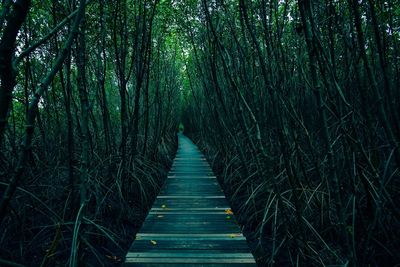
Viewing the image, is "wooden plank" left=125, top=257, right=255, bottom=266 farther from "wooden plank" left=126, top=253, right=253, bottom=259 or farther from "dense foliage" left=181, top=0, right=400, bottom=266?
"dense foliage" left=181, top=0, right=400, bottom=266

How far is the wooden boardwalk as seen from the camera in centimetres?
203

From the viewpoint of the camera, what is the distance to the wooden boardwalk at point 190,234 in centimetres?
203

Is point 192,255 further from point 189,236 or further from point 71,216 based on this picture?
point 71,216

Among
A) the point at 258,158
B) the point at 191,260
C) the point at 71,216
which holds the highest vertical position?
the point at 258,158

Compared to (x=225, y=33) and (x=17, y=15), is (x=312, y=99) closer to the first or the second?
(x=225, y=33)

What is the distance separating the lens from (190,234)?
2.51 metres

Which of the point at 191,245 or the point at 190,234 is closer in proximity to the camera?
the point at 191,245

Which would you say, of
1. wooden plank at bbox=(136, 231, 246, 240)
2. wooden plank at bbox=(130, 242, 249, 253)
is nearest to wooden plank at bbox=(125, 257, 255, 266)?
wooden plank at bbox=(130, 242, 249, 253)

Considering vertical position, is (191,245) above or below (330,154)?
below

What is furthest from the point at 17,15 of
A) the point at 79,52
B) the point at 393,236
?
the point at 393,236

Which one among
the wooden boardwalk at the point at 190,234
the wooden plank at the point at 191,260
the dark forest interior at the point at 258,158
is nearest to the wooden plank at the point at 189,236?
the wooden boardwalk at the point at 190,234

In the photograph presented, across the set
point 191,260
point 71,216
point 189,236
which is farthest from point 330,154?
point 71,216

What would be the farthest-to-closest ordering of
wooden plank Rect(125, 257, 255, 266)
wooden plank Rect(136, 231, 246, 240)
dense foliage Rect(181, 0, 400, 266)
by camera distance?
1. wooden plank Rect(136, 231, 246, 240)
2. wooden plank Rect(125, 257, 255, 266)
3. dense foliage Rect(181, 0, 400, 266)

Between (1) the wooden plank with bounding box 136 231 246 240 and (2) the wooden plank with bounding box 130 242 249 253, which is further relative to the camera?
(1) the wooden plank with bounding box 136 231 246 240
